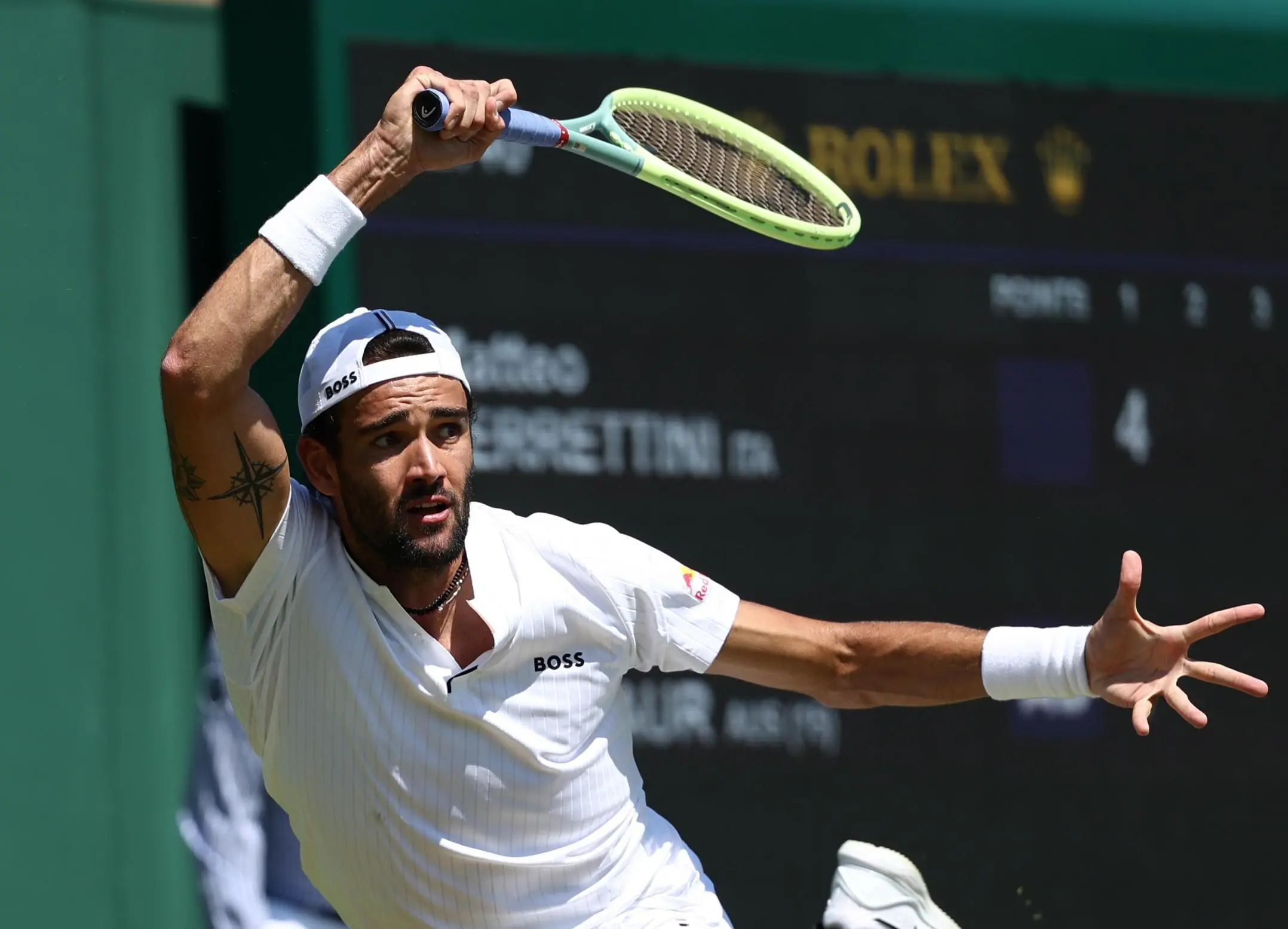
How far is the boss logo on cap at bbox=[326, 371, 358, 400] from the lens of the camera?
3520mm

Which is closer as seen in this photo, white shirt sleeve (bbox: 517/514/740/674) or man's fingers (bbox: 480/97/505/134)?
man's fingers (bbox: 480/97/505/134)

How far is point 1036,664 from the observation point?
12.2ft

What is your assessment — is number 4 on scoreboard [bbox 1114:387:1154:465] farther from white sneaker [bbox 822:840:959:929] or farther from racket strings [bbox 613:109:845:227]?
white sneaker [bbox 822:840:959:929]

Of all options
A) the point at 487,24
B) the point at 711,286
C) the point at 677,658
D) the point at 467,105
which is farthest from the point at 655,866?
the point at 487,24

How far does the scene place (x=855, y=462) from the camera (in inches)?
235

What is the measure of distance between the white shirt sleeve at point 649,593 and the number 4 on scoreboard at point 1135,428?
2.76m

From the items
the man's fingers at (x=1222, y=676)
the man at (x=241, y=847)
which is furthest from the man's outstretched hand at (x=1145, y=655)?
the man at (x=241, y=847)

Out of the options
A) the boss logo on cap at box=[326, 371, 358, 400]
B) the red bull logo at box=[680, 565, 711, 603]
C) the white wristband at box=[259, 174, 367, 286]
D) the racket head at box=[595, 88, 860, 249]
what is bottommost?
the red bull logo at box=[680, 565, 711, 603]

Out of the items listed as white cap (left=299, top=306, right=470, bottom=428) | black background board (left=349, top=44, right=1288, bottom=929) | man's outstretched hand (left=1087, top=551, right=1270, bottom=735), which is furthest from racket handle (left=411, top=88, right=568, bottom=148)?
black background board (left=349, top=44, right=1288, bottom=929)

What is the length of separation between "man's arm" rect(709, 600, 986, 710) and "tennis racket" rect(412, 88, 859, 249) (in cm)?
71

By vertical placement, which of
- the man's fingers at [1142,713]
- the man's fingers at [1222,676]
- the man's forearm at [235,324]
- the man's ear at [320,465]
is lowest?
the man's fingers at [1142,713]

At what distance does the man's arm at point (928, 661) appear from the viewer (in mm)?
3668

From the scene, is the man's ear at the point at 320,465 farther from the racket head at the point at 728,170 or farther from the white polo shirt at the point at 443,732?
the racket head at the point at 728,170

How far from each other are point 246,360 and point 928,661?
1.29 m
